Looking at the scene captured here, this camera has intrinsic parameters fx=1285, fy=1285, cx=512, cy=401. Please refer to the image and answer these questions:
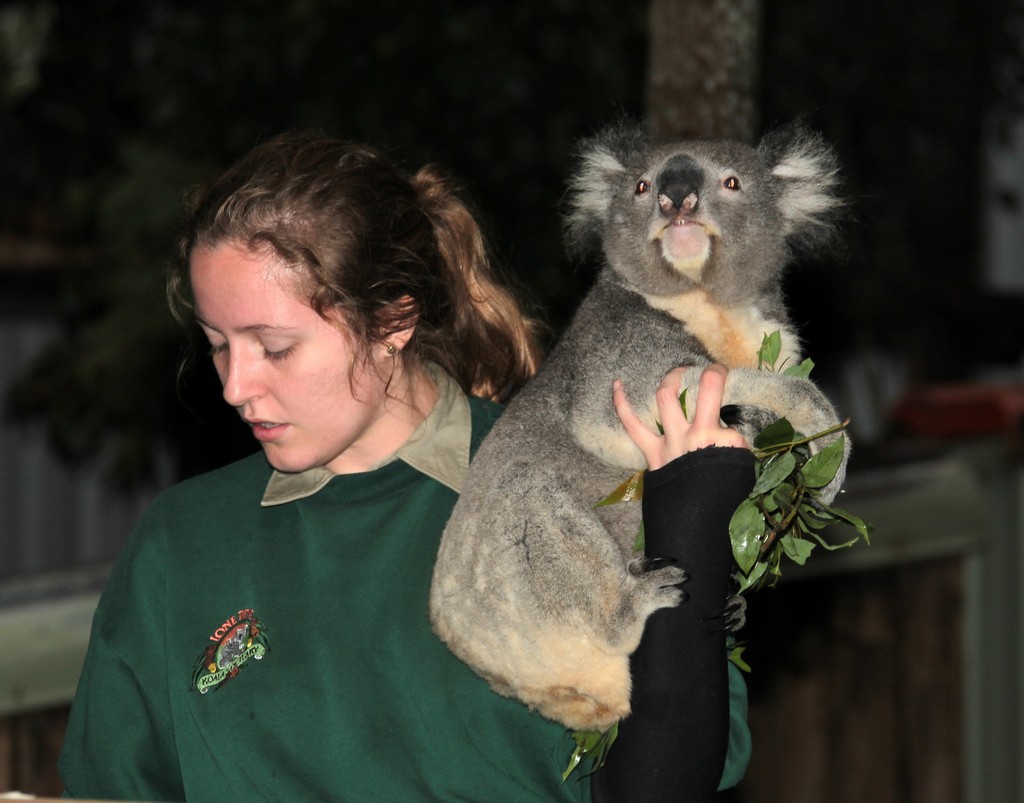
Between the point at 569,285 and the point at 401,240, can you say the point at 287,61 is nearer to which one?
the point at 569,285

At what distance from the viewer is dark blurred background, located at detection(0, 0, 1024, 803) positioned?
4.41m

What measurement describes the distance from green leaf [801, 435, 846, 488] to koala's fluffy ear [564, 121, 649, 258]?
650 mm

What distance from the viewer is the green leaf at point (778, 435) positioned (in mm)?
1820

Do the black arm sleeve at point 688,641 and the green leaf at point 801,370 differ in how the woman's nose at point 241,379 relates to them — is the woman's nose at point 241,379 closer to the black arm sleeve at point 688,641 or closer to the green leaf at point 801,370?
the black arm sleeve at point 688,641

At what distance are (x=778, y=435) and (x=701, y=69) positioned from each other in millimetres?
1900

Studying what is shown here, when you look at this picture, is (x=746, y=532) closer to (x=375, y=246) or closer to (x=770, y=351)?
(x=770, y=351)

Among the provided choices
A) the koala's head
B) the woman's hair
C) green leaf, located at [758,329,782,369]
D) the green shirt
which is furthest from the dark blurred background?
green leaf, located at [758,329,782,369]

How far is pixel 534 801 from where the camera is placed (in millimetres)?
1954

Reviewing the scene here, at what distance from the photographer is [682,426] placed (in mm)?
1812

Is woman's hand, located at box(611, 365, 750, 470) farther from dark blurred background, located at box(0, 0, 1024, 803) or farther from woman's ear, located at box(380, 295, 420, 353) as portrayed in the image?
dark blurred background, located at box(0, 0, 1024, 803)

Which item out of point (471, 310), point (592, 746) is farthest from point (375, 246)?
point (592, 746)

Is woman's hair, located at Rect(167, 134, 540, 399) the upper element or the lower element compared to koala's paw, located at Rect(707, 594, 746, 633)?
upper

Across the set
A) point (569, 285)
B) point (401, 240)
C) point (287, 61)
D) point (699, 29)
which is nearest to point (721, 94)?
point (699, 29)

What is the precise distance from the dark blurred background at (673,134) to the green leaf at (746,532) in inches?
71.2
